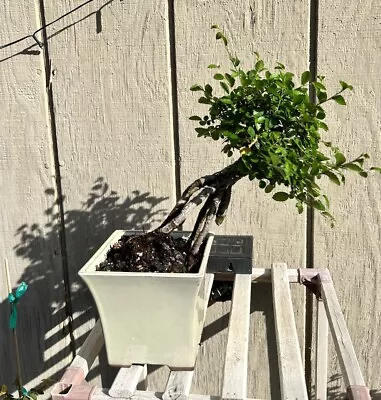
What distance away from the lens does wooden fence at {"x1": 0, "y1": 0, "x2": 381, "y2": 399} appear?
3.13 ft

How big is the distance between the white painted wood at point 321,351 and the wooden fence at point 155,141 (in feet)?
0.22

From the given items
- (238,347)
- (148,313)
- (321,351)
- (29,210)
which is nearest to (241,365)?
(238,347)

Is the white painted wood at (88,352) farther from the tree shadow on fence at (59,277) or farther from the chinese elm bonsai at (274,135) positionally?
the tree shadow on fence at (59,277)

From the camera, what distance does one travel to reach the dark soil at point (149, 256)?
2.40 feet

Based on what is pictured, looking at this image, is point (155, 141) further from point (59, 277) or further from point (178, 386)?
point (178, 386)

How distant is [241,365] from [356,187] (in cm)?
47

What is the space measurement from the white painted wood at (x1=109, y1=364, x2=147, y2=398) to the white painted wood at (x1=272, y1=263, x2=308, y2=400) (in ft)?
0.65

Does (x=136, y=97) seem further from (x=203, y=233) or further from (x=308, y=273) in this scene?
(x=308, y=273)

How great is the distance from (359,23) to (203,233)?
19.1 inches

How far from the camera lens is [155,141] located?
102 centimetres

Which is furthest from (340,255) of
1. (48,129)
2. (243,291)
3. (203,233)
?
(48,129)

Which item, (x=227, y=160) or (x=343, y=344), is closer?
(x=343, y=344)

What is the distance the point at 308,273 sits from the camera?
37.3 inches

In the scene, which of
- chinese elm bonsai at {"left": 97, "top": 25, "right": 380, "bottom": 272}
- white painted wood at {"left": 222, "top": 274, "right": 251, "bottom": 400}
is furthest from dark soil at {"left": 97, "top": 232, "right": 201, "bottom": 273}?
white painted wood at {"left": 222, "top": 274, "right": 251, "bottom": 400}
